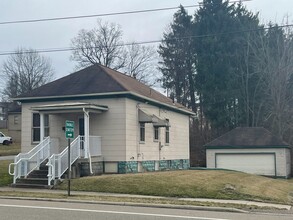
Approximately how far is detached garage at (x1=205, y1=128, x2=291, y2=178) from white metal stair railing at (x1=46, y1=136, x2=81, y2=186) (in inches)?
744

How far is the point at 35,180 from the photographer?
66.8 feet

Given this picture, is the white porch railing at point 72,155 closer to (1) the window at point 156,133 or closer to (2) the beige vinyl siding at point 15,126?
(1) the window at point 156,133

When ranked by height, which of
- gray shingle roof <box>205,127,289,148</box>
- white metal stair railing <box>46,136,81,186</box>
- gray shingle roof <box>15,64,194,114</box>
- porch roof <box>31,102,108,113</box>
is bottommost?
white metal stair railing <box>46,136,81,186</box>

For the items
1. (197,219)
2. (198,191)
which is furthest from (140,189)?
(197,219)

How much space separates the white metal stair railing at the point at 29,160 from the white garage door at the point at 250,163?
62.4 ft

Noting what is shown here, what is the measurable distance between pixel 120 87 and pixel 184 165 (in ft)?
41.9

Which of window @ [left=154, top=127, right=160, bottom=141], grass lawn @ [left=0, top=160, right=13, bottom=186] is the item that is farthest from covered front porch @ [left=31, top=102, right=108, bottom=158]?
window @ [left=154, top=127, right=160, bottom=141]

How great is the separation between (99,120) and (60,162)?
4406 millimetres

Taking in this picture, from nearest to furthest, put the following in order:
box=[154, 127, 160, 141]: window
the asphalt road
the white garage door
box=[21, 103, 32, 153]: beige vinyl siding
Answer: the asphalt road → box=[21, 103, 32, 153]: beige vinyl siding → box=[154, 127, 160, 141]: window → the white garage door

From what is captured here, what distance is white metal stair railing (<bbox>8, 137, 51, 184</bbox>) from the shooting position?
21.0 meters

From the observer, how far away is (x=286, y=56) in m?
49.4

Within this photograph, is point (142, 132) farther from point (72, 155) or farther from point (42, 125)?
point (42, 125)

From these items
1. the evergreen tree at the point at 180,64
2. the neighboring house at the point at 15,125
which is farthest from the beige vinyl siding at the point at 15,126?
the evergreen tree at the point at 180,64

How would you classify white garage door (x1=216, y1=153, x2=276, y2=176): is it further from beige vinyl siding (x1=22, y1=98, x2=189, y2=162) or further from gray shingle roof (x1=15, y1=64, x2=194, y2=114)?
gray shingle roof (x1=15, y1=64, x2=194, y2=114)
